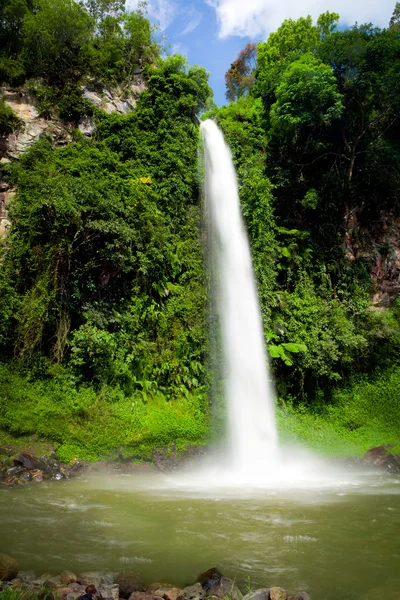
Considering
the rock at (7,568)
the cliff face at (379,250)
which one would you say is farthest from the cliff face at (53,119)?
the rock at (7,568)

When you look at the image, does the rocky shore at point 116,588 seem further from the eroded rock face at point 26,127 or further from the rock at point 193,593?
the eroded rock face at point 26,127

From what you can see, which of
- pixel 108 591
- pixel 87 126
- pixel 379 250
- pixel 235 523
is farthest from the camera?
pixel 379 250

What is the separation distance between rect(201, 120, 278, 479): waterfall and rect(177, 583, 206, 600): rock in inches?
237

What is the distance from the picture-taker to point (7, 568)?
3455 mm

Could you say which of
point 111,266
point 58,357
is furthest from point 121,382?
point 111,266

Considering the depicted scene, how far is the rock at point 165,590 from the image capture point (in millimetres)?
3195

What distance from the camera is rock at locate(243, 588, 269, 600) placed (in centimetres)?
315

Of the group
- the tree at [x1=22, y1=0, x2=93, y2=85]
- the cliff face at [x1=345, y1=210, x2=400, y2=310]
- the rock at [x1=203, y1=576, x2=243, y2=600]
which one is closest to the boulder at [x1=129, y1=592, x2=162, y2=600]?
the rock at [x1=203, y1=576, x2=243, y2=600]

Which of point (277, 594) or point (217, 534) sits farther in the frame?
point (217, 534)

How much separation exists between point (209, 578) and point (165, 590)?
16.3 inches

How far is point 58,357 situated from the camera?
10148mm

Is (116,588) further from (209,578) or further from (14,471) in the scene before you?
(14,471)

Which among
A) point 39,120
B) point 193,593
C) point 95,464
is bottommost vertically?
point 193,593

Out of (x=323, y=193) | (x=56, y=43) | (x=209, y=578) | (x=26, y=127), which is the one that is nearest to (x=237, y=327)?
(x=323, y=193)
